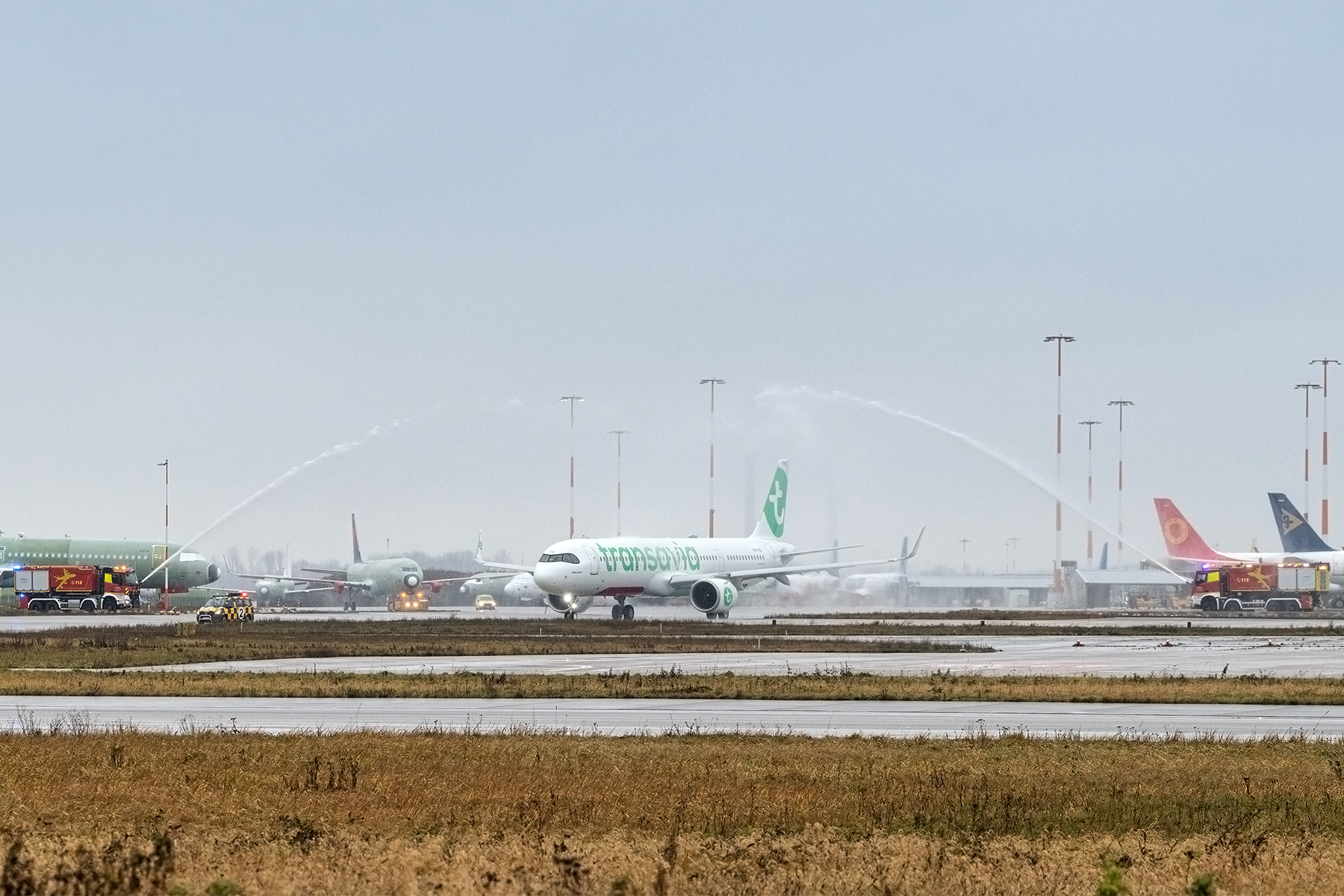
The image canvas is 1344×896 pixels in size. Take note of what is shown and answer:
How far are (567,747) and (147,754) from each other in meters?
6.86

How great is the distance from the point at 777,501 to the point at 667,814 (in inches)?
4624

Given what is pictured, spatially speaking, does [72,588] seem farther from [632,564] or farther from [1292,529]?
[1292,529]

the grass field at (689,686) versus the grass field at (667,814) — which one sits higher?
the grass field at (667,814)

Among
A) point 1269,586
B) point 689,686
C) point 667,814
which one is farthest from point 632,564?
point 667,814

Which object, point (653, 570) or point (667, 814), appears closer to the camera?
point (667, 814)

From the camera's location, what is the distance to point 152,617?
11288cm

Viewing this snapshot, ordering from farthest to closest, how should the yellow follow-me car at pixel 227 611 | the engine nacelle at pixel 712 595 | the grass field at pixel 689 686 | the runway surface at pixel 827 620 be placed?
the engine nacelle at pixel 712 595, the yellow follow-me car at pixel 227 611, the runway surface at pixel 827 620, the grass field at pixel 689 686

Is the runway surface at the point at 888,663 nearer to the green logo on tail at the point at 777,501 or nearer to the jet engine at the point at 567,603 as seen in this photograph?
the jet engine at the point at 567,603

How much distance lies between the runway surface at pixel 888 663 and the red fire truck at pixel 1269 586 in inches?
2889

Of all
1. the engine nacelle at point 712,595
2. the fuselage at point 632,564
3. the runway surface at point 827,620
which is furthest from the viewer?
the engine nacelle at point 712,595

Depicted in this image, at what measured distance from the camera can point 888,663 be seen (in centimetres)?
5634

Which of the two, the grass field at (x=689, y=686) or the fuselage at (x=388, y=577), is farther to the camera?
the fuselage at (x=388, y=577)

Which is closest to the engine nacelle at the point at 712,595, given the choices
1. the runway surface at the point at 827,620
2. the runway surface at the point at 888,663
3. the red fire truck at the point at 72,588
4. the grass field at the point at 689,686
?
the runway surface at the point at 827,620

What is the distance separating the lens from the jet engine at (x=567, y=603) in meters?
108
